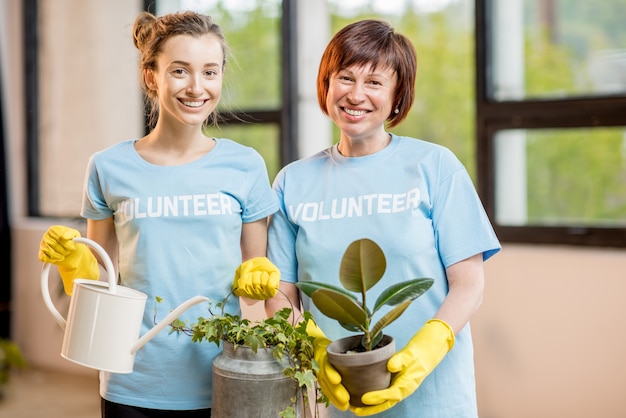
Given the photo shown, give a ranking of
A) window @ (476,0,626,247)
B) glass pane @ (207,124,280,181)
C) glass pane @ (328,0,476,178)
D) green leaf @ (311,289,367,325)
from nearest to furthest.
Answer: green leaf @ (311,289,367,325) < window @ (476,0,626,247) < glass pane @ (328,0,476,178) < glass pane @ (207,124,280,181)

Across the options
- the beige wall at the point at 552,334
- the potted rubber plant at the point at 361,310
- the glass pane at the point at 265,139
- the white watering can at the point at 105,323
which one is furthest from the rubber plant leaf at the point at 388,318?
the glass pane at the point at 265,139

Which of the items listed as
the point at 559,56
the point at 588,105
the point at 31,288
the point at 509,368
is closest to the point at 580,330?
the point at 509,368

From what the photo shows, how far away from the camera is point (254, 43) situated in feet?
11.8

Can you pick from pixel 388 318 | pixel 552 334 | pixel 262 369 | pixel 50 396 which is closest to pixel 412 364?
pixel 388 318

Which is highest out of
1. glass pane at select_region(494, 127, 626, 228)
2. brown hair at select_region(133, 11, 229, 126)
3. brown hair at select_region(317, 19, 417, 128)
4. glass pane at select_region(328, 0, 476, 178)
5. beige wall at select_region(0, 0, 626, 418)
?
glass pane at select_region(328, 0, 476, 178)

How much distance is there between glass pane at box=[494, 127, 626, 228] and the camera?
108 inches

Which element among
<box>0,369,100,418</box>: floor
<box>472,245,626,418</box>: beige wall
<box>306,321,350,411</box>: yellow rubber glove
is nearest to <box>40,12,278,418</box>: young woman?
<box>306,321,350,411</box>: yellow rubber glove

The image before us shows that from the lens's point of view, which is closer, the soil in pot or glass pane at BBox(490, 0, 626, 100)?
the soil in pot

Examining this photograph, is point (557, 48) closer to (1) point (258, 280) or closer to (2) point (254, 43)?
(2) point (254, 43)

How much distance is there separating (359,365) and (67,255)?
1.91ft

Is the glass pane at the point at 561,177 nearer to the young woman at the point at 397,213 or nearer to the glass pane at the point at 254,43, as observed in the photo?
the glass pane at the point at 254,43

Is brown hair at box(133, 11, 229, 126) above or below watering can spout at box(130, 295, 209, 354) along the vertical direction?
above

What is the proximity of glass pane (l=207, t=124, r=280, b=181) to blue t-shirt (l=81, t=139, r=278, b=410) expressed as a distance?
205 centimetres

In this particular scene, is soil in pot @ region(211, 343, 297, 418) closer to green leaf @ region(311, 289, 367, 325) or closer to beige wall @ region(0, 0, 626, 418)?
green leaf @ region(311, 289, 367, 325)
